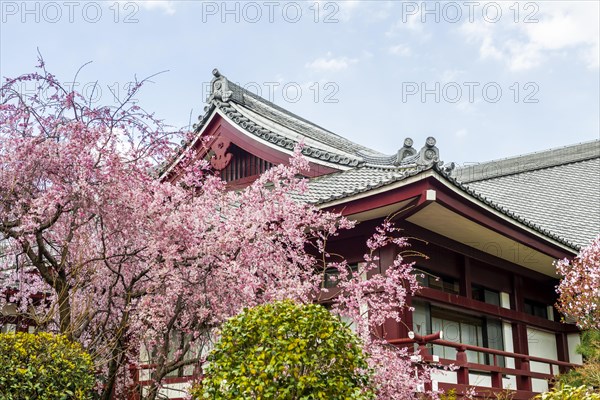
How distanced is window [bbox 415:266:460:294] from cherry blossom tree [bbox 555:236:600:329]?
1.78 m

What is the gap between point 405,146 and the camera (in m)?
11.9

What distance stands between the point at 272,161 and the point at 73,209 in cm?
634

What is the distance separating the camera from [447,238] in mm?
12211

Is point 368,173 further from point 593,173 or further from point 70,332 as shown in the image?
point 593,173

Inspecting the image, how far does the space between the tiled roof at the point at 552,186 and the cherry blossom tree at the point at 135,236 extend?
8.90 metres

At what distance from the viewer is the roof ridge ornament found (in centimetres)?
1517

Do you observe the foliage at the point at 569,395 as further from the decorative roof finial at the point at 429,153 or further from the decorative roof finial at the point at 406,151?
the decorative roof finial at the point at 406,151

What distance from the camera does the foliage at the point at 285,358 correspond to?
19.9ft

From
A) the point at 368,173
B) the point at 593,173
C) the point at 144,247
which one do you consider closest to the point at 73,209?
the point at 144,247

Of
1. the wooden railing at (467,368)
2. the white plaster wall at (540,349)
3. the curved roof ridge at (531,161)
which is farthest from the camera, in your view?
the curved roof ridge at (531,161)

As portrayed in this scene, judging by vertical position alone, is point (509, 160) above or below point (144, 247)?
above

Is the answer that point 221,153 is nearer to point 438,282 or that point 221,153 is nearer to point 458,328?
point 438,282

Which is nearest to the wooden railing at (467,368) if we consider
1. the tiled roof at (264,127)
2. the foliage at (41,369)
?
the foliage at (41,369)

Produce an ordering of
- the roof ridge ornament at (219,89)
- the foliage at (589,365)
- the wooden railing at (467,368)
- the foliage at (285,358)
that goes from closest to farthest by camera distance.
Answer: the foliage at (285,358) → the wooden railing at (467,368) → the foliage at (589,365) → the roof ridge ornament at (219,89)
